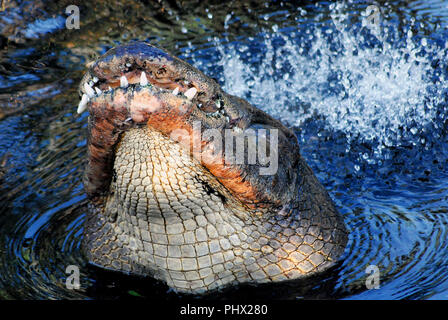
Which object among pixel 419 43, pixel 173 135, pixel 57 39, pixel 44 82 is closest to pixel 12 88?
pixel 44 82

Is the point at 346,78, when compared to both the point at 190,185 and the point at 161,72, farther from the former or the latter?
the point at 161,72

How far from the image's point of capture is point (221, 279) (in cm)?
339

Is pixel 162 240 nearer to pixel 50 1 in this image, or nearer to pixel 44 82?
pixel 44 82

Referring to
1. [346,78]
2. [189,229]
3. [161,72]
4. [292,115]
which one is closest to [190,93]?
[161,72]

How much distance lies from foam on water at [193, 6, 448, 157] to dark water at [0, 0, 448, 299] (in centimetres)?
2

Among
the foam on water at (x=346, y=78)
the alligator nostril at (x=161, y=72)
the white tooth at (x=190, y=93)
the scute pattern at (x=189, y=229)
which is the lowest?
the scute pattern at (x=189, y=229)

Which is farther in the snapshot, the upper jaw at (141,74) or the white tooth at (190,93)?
the white tooth at (190,93)

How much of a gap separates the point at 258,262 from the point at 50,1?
569 centimetres

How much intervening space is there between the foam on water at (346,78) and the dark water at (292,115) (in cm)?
2

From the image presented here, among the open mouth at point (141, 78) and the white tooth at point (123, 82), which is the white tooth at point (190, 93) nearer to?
the open mouth at point (141, 78)

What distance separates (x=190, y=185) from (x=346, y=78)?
4098 millimetres

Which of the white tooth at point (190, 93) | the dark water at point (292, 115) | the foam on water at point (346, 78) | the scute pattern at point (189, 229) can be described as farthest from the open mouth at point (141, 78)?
the foam on water at point (346, 78)

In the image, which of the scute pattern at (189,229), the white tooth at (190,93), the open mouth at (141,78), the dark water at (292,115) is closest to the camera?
the open mouth at (141,78)

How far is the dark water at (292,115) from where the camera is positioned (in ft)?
12.2
